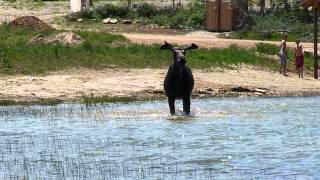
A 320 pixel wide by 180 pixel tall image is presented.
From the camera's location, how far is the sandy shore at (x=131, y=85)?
76.6ft

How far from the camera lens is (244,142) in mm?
16172

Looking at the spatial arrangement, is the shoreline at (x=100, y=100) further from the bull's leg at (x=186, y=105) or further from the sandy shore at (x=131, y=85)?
the bull's leg at (x=186, y=105)

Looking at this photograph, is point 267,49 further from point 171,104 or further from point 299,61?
point 171,104

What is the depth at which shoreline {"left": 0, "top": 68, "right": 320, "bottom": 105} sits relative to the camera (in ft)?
75.6

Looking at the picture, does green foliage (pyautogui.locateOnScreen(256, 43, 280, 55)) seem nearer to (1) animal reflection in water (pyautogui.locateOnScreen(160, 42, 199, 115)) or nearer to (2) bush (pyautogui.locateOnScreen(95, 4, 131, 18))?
(1) animal reflection in water (pyautogui.locateOnScreen(160, 42, 199, 115))

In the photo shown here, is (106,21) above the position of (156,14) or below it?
below

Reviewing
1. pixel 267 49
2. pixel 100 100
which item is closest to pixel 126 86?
pixel 100 100

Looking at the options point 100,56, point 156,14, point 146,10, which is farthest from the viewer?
point 146,10

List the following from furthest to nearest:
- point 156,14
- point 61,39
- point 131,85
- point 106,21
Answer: point 156,14 → point 106,21 → point 61,39 → point 131,85

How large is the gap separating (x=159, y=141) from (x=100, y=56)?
1183cm

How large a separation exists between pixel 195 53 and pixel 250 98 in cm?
533

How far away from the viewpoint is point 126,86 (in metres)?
24.8

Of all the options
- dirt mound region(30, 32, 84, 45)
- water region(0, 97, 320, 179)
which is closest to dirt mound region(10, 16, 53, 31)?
dirt mound region(30, 32, 84, 45)

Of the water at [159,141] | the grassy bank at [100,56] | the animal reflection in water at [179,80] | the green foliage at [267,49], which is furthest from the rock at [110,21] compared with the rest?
the animal reflection in water at [179,80]
